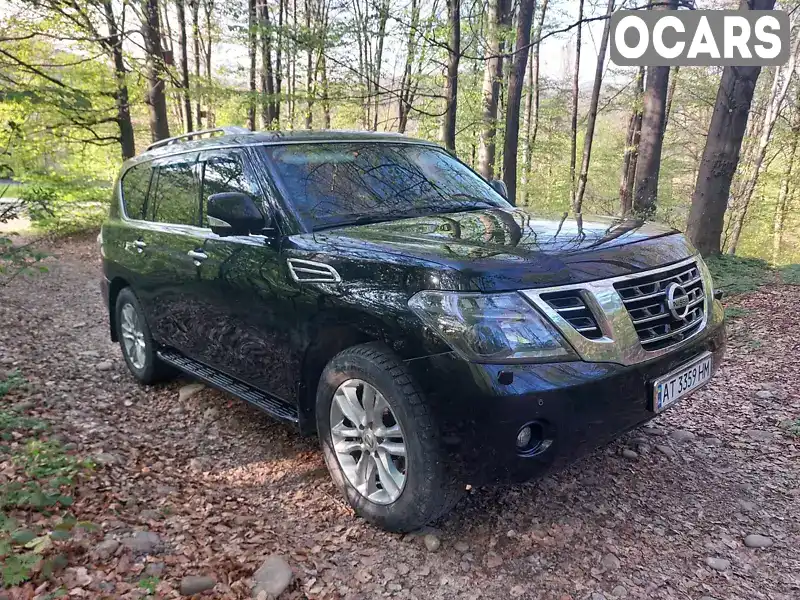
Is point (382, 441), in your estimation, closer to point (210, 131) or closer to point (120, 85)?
point (210, 131)

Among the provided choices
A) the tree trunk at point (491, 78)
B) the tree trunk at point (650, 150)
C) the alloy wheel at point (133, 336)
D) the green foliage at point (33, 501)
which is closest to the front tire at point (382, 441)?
the green foliage at point (33, 501)

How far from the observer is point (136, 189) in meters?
4.75

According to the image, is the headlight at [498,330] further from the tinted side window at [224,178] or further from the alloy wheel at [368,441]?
the tinted side window at [224,178]

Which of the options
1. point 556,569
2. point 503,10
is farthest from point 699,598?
point 503,10

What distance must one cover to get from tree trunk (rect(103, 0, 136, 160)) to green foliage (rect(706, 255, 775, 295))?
11165 mm

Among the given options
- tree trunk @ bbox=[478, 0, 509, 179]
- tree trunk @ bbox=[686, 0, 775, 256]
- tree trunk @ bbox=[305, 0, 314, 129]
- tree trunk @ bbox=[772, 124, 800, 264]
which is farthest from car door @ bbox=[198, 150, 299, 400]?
tree trunk @ bbox=[772, 124, 800, 264]

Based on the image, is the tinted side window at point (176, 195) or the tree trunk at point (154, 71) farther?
the tree trunk at point (154, 71)

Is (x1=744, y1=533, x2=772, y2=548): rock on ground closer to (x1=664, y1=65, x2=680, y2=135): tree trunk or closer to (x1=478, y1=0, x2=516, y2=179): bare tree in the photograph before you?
(x1=478, y1=0, x2=516, y2=179): bare tree

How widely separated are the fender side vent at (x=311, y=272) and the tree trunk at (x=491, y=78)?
279 inches

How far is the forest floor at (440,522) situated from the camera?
7.62 ft

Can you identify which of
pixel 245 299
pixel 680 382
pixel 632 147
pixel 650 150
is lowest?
pixel 680 382

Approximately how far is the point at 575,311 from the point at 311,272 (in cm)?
130

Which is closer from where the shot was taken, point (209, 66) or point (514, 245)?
point (514, 245)

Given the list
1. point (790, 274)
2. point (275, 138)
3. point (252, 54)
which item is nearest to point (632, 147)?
point (790, 274)
